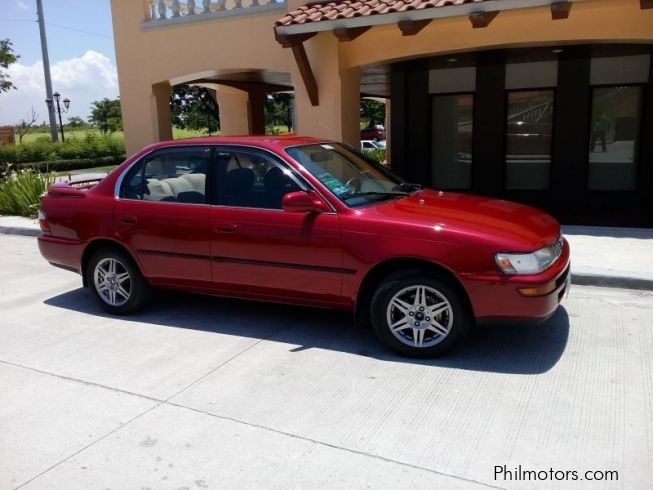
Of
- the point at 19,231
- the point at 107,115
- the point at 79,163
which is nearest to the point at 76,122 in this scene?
the point at 107,115

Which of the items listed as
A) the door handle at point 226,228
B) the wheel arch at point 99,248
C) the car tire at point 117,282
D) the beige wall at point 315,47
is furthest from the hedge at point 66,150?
the door handle at point 226,228

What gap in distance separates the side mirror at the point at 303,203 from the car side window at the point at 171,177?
3.24 ft

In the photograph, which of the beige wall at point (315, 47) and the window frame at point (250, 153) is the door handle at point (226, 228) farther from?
the beige wall at point (315, 47)

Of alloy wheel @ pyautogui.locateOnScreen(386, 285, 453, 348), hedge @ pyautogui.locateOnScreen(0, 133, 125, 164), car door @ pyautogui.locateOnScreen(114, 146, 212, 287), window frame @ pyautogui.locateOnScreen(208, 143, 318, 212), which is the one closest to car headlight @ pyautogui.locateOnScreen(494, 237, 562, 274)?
alloy wheel @ pyautogui.locateOnScreen(386, 285, 453, 348)

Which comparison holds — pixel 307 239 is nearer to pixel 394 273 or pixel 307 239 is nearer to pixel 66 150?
pixel 394 273

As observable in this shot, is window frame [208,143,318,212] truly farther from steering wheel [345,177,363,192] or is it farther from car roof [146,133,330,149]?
steering wheel [345,177,363,192]

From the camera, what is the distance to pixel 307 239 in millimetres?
4547

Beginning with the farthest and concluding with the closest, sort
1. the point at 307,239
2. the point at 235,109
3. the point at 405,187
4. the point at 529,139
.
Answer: the point at 235,109 → the point at 529,139 → the point at 405,187 → the point at 307,239

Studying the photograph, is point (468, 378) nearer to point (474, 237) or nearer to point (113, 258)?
point (474, 237)

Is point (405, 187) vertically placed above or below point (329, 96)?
below

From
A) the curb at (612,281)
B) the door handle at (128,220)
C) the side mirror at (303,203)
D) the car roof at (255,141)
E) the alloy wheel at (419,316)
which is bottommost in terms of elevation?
the curb at (612,281)

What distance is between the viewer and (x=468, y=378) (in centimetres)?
403

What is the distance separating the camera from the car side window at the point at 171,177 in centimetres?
513

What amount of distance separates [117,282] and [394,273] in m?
2.75
